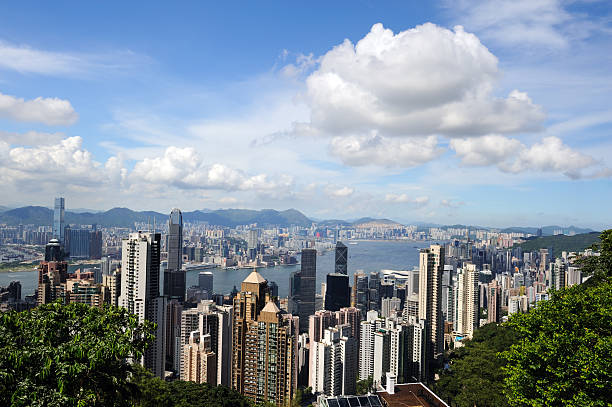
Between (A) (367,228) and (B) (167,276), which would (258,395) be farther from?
(A) (367,228)

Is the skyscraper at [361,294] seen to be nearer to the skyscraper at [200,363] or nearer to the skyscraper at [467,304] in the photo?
the skyscraper at [467,304]

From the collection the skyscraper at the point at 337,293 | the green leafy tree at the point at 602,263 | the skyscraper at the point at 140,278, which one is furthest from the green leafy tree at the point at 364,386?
the skyscraper at the point at 337,293

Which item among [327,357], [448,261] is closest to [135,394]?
[327,357]

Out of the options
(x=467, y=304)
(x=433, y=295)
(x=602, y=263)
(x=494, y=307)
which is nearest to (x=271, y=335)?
(x=602, y=263)

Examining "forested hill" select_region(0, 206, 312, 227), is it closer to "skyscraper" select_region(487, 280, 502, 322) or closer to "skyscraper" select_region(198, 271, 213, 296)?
"skyscraper" select_region(198, 271, 213, 296)

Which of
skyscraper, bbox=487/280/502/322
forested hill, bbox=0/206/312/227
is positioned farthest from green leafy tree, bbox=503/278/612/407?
forested hill, bbox=0/206/312/227
